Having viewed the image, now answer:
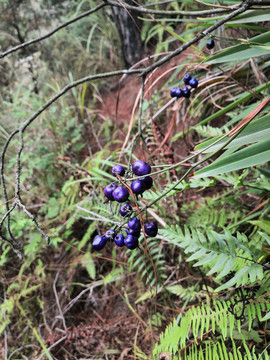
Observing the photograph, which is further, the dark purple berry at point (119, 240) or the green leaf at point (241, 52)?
the green leaf at point (241, 52)

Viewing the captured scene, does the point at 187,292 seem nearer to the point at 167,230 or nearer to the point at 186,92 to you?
the point at 167,230

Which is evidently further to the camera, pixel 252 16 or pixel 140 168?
pixel 252 16

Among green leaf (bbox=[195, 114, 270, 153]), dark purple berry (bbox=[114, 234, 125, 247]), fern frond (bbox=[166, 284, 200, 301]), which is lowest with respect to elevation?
fern frond (bbox=[166, 284, 200, 301])

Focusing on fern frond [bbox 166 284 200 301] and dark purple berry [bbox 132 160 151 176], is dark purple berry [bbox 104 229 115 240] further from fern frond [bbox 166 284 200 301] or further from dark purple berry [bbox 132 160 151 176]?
fern frond [bbox 166 284 200 301]

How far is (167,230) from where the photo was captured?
3.50 feet

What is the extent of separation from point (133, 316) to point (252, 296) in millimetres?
789

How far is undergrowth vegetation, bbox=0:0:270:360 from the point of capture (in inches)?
36.1

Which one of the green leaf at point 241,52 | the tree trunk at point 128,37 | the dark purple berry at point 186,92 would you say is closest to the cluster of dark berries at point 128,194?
the dark purple berry at point 186,92

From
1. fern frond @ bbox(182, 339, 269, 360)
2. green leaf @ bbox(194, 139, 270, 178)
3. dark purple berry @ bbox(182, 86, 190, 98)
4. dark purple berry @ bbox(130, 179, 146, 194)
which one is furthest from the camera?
dark purple berry @ bbox(182, 86, 190, 98)

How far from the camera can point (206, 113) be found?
2076 millimetres

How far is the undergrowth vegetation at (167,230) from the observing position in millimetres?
917

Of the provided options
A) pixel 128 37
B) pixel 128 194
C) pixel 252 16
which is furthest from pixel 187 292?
pixel 128 37

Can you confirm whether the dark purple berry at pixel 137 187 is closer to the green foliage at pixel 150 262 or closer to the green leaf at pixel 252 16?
the green foliage at pixel 150 262

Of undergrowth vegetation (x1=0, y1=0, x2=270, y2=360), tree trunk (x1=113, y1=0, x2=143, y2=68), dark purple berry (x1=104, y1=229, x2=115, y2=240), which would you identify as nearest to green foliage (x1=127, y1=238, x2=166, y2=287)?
undergrowth vegetation (x1=0, y1=0, x2=270, y2=360)
